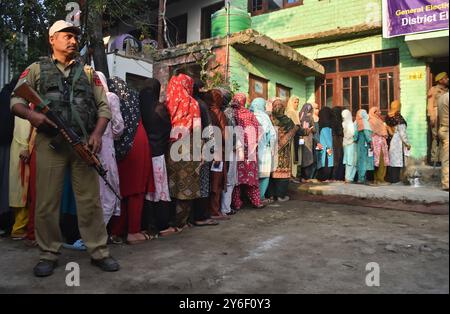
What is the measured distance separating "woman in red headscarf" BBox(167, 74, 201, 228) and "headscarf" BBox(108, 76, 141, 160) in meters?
0.47

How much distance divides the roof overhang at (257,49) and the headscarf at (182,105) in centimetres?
278

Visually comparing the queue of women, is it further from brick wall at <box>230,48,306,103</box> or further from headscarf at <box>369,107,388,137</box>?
brick wall at <box>230,48,306,103</box>

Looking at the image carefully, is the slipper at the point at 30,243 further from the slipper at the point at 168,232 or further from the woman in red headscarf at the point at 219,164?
the woman in red headscarf at the point at 219,164

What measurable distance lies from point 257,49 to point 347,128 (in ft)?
7.74

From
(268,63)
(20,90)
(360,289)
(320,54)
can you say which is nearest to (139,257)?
(20,90)

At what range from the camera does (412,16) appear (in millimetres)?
7062

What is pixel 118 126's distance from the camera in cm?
332

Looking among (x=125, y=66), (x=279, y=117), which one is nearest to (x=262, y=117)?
(x=279, y=117)

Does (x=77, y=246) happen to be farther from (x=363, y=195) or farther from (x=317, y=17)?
(x=317, y=17)

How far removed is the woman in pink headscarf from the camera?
5.11 metres

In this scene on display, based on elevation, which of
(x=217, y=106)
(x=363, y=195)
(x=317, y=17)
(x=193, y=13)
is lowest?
(x=363, y=195)

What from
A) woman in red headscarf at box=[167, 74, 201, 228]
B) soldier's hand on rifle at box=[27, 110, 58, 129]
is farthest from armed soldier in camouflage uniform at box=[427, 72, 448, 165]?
woman in red headscarf at box=[167, 74, 201, 228]

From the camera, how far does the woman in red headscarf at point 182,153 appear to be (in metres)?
3.90
